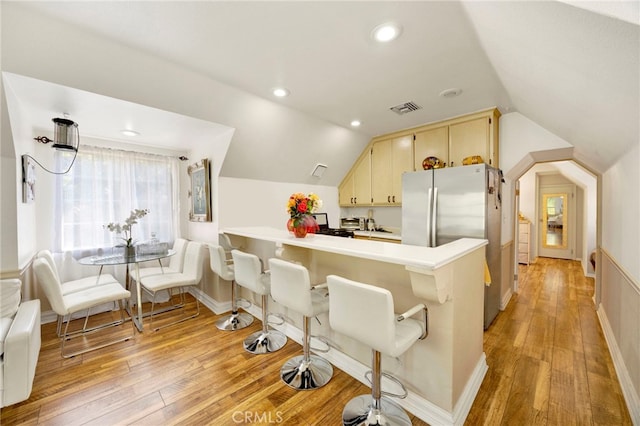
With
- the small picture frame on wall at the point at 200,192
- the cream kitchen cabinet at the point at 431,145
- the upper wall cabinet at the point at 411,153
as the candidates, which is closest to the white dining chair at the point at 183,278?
the small picture frame on wall at the point at 200,192

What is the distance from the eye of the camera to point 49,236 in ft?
9.70

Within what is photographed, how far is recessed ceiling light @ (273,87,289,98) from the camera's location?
251cm

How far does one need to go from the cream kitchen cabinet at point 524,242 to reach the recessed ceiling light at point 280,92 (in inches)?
246

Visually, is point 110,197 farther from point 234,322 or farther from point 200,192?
point 234,322

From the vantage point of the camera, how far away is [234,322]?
282 centimetres

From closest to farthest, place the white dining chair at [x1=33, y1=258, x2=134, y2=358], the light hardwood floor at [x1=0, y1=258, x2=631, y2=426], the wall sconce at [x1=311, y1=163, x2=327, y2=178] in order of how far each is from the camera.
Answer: the light hardwood floor at [x1=0, y1=258, x2=631, y2=426]
the white dining chair at [x1=33, y1=258, x2=134, y2=358]
the wall sconce at [x1=311, y1=163, x2=327, y2=178]

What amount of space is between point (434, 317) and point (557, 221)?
294 inches

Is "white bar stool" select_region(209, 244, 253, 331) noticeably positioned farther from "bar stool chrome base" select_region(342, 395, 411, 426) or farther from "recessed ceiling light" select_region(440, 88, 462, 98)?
"recessed ceiling light" select_region(440, 88, 462, 98)

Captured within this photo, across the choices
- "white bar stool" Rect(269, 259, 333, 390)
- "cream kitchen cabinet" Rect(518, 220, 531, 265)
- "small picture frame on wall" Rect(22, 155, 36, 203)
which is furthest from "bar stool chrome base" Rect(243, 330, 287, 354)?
"cream kitchen cabinet" Rect(518, 220, 531, 265)

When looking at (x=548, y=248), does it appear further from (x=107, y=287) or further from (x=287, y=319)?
(x=107, y=287)

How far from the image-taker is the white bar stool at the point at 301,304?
1657mm

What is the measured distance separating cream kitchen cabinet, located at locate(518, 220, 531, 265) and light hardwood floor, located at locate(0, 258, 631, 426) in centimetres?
359

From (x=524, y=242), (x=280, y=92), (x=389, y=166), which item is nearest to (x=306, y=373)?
(x=280, y=92)

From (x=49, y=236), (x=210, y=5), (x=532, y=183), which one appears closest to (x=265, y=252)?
(x=210, y=5)
